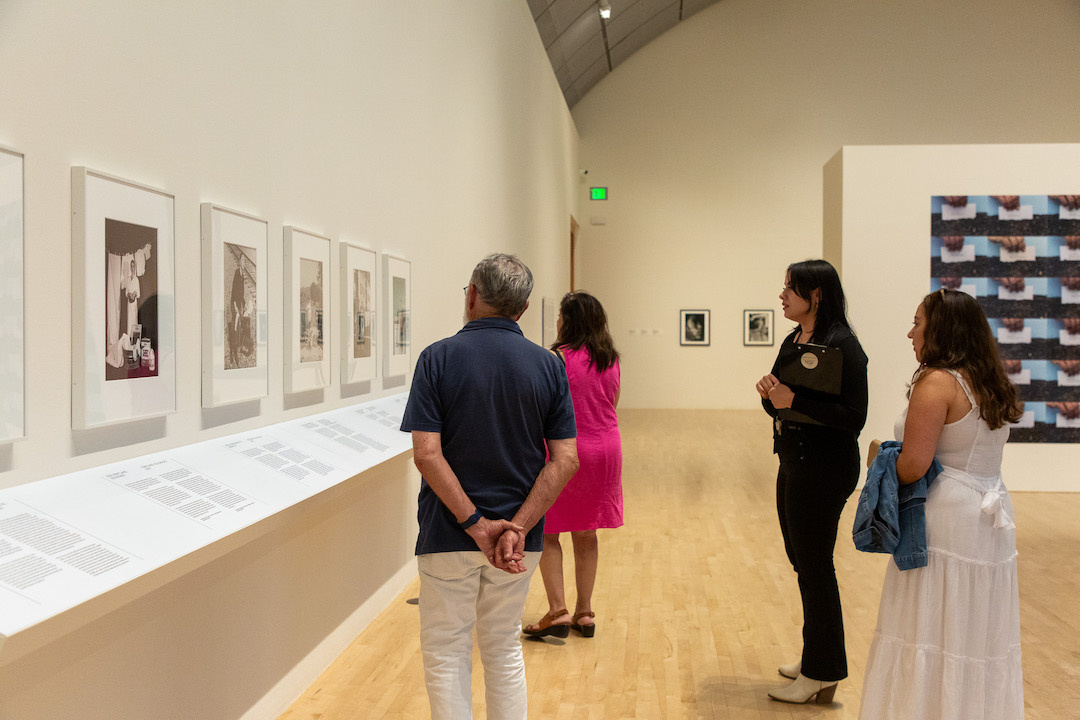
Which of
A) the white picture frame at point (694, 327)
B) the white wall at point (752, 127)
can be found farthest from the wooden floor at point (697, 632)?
the white wall at point (752, 127)

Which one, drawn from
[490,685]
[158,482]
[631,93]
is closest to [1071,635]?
[490,685]

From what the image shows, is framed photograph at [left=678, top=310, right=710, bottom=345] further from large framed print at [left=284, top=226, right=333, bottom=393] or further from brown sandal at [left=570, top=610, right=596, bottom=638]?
large framed print at [left=284, top=226, right=333, bottom=393]

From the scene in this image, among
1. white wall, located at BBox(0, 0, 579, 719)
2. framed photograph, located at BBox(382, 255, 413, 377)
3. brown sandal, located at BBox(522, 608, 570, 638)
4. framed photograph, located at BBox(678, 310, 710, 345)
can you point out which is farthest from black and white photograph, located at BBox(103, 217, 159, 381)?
framed photograph, located at BBox(678, 310, 710, 345)

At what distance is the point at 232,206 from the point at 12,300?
1279mm

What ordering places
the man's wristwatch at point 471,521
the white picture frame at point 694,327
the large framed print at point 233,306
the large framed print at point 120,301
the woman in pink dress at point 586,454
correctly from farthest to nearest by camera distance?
1. the white picture frame at point 694,327
2. the woman in pink dress at point 586,454
3. the large framed print at point 233,306
4. the man's wristwatch at point 471,521
5. the large framed print at point 120,301

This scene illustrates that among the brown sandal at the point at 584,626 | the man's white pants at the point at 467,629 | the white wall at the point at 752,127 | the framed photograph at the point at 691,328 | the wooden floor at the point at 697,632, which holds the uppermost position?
the white wall at the point at 752,127

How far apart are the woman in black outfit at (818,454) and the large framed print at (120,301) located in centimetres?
240

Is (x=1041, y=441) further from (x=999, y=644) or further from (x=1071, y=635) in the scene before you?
(x=999, y=644)

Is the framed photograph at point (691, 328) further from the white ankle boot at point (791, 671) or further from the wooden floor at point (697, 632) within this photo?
the white ankle boot at point (791, 671)

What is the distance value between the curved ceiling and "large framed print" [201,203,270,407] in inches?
428

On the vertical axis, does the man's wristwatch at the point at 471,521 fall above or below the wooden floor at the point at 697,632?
above

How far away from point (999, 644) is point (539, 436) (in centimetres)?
179

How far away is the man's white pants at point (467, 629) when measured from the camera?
2.91 metres

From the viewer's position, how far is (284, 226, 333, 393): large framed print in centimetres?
411
